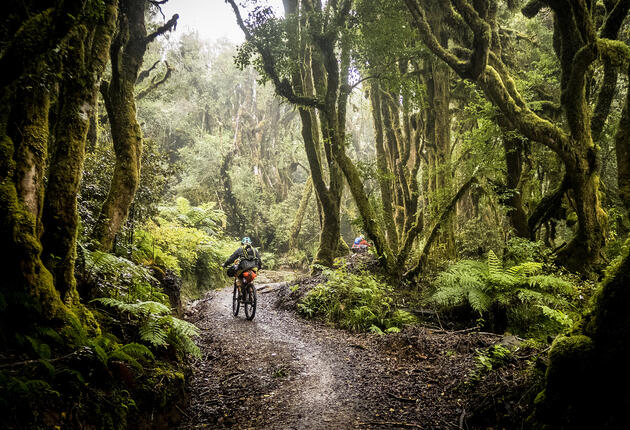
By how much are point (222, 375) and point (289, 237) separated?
756 inches

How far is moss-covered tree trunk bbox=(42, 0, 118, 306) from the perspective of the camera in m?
3.84

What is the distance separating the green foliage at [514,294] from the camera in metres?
6.01

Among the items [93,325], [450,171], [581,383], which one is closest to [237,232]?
[450,171]

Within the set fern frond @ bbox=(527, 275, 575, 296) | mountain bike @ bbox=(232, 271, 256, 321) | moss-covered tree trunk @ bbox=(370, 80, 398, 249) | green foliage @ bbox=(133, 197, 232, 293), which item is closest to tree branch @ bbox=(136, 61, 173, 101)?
green foliage @ bbox=(133, 197, 232, 293)

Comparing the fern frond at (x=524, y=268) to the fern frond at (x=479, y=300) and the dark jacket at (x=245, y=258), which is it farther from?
the dark jacket at (x=245, y=258)

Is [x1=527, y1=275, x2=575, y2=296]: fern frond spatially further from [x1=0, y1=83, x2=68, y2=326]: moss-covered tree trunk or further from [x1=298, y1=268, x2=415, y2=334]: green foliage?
[x1=0, y1=83, x2=68, y2=326]: moss-covered tree trunk

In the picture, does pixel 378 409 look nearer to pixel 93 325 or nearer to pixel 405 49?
pixel 93 325

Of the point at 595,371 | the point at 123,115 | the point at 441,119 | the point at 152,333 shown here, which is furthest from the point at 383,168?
the point at 595,371

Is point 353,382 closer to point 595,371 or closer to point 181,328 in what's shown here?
point 181,328

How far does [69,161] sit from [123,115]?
319cm

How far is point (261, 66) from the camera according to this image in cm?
1073

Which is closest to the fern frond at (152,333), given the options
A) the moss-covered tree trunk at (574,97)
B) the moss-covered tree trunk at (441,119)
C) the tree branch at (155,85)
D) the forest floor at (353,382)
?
the forest floor at (353,382)

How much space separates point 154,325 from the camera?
4617 millimetres

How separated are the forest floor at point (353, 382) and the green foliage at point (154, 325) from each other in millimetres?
687
